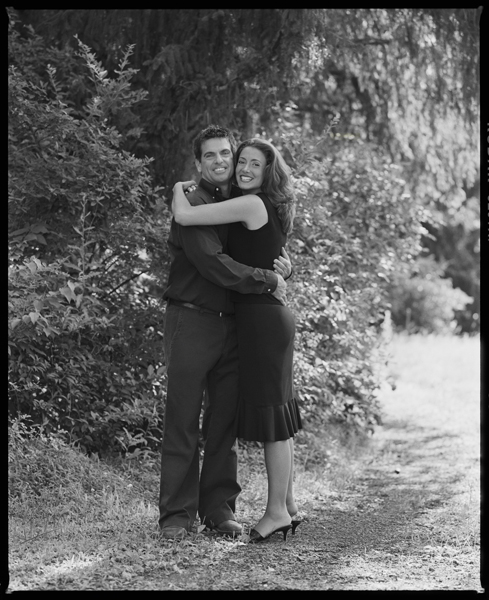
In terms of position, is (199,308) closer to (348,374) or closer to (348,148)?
(348,374)

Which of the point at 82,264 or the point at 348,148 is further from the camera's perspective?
the point at 348,148

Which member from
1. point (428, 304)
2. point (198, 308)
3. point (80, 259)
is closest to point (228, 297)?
point (198, 308)

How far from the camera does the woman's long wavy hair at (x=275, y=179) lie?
4414 mm

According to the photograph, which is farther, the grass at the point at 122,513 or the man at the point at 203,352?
the man at the point at 203,352

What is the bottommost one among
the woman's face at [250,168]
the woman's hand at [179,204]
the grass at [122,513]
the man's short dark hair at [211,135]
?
the grass at [122,513]

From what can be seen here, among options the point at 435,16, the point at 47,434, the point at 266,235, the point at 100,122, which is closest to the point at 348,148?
the point at 435,16

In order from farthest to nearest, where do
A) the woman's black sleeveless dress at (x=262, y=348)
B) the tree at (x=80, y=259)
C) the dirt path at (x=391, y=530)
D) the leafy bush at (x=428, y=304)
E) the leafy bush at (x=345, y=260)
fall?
the leafy bush at (x=428, y=304), the leafy bush at (x=345, y=260), the tree at (x=80, y=259), the woman's black sleeveless dress at (x=262, y=348), the dirt path at (x=391, y=530)

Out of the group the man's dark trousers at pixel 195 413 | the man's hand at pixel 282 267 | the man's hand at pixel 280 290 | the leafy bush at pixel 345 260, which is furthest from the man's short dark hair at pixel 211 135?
the leafy bush at pixel 345 260

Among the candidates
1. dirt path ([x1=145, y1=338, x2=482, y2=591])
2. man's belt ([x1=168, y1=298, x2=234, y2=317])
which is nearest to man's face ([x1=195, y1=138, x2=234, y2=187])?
man's belt ([x1=168, y1=298, x2=234, y2=317])

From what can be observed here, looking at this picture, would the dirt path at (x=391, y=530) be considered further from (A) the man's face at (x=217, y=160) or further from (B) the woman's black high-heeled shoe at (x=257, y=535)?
(A) the man's face at (x=217, y=160)

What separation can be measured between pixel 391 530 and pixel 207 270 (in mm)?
1937

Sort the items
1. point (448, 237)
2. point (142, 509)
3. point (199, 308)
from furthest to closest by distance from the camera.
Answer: point (448, 237)
point (142, 509)
point (199, 308)

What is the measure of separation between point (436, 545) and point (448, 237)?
59.1 feet

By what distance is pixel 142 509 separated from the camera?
4.81m
